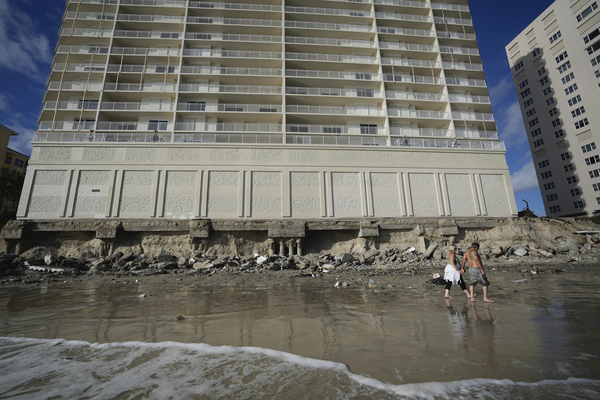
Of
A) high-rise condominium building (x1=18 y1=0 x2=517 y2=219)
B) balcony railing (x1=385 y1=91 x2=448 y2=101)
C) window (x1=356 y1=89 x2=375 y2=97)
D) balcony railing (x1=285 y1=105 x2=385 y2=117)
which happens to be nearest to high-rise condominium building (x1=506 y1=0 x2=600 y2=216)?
high-rise condominium building (x1=18 y1=0 x2=517 y2=219)

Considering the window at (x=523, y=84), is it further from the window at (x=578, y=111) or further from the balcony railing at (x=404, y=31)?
the balcony railing at (x=404, y=31)

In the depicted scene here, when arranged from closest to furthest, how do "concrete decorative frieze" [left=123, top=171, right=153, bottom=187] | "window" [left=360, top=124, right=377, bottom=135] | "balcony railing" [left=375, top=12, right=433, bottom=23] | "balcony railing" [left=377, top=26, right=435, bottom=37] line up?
"concrete decorative frieze" [left=123, top=171, right=153, bottom=187] < "window" [left=360, top=124, right=377, bottom=135] < "balcony railing" [left=377, top=26, right=435, bottom=37] < "balcony railing" [left=375, top=12, right=433, bottom=23]

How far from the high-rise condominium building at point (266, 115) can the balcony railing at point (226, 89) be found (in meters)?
0.17

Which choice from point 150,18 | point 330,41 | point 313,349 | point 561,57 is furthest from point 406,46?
point 561,57

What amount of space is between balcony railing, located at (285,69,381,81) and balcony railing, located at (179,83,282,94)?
235 centimetres

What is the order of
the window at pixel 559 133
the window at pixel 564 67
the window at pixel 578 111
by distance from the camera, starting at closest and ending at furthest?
the window at pixel 578 111
the window at pixel 564 67
the window at pixel 559 133

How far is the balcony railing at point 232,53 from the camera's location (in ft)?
84.3

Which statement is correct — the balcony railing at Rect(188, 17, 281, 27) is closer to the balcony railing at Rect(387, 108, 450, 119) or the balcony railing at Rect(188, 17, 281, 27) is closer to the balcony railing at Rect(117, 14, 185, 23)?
the balcony railing at Rect(117, 14, 185, 23)

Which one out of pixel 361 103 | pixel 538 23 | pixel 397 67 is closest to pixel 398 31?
pixel 397 67

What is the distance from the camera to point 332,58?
1072 inches

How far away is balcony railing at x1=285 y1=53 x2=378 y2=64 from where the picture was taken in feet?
85.0

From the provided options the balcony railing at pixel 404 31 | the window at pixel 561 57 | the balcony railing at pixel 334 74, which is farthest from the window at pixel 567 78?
the balcony railing at pixel 334 74

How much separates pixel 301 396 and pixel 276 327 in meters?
1.87

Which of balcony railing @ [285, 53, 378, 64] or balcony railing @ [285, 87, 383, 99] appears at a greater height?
balcony railing @ [285, 53, 378, 64]
